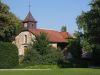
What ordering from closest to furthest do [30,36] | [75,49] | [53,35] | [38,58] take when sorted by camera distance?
[38,58]
[75,49]
[30,36]
[53,35]

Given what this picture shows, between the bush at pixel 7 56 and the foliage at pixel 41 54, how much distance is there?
505 cm

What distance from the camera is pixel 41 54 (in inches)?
2542

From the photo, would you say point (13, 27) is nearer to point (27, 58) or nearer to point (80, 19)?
point (27, 58)

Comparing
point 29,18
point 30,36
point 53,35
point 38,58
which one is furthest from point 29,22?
point 38,58

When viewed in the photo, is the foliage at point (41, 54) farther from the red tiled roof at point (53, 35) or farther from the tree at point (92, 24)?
the red tiled roof at point (53, 35)

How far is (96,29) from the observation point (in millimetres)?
53656

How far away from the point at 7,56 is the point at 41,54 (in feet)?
31.4

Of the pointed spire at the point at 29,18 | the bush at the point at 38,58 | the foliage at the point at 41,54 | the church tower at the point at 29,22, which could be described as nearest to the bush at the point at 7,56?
the bush at the point at 38,58

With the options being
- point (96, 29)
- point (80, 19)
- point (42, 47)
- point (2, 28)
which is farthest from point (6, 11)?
point (96, 29)

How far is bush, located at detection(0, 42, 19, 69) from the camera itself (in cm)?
5590

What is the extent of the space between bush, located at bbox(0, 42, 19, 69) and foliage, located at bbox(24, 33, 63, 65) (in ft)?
16.6

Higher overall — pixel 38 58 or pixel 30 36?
pixel 30 36

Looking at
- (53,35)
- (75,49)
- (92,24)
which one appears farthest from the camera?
(53,35)

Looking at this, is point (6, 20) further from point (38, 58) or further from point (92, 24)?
point (92, 24)
